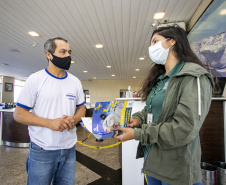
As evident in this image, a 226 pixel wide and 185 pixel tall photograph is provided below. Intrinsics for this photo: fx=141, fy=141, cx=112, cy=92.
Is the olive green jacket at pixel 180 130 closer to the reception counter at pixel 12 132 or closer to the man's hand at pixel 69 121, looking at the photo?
the man's hand at pixel 69 121

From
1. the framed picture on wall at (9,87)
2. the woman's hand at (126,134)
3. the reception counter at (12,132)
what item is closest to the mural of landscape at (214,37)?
the woman's hand at (126,134)

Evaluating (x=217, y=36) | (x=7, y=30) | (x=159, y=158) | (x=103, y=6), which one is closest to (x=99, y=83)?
(x=7, y=30)

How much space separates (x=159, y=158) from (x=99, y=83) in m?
13.8

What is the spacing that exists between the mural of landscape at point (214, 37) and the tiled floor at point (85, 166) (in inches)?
84.1

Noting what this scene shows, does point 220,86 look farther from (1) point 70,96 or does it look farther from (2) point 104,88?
(2) point 104,88

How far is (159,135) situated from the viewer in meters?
0.70

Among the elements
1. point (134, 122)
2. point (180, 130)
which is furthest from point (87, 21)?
point (180, 130)

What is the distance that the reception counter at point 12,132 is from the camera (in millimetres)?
3846

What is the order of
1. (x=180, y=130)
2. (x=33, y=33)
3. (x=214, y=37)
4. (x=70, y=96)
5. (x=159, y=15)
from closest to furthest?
(x=180, y=130), (x=70, y=96), (x=214, y=37), (x=159, y=15), (x=33, y=33)

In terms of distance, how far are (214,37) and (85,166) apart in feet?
9.97

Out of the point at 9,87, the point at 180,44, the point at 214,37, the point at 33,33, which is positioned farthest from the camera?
the point at 9,87

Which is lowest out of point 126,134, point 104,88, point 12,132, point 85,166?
point 85,166

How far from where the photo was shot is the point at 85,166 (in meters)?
2.69

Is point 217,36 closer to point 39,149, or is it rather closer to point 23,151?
point 39,149
